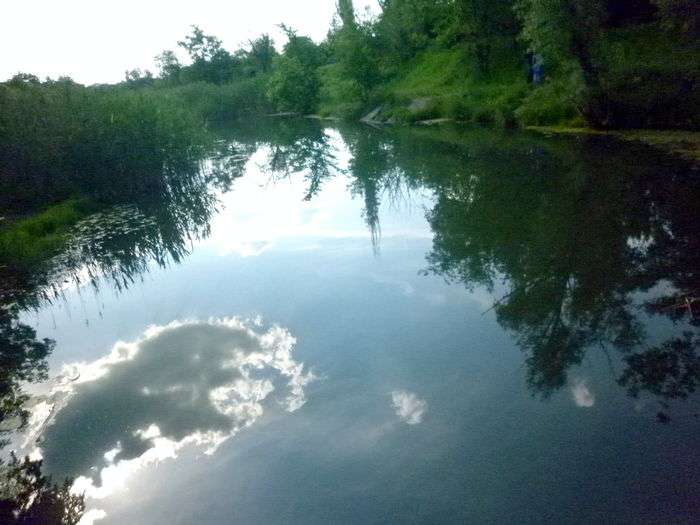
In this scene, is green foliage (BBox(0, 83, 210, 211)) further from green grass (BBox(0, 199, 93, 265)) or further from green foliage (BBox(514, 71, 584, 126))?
green foliage (BBox(514, 71, 584, 126))

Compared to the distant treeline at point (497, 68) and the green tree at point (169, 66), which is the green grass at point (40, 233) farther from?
the green tree at point (169, 66)

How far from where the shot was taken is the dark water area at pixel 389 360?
5570 millimetres

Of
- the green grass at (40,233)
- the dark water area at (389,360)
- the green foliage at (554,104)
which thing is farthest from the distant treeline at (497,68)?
the dark water area at (389,360)

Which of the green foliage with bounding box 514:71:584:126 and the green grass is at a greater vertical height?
the green foliage with bounding box 514:71:584:126

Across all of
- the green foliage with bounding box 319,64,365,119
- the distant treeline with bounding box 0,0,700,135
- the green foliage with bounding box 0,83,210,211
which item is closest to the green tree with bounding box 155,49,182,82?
the distant treeline with bounding box 0,0,700,135

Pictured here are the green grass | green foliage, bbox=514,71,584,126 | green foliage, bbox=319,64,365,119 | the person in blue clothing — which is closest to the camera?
the green grass

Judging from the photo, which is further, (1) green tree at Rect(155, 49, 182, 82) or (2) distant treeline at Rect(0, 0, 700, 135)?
(1) green tree at Rect(155, 49, 182, 82)

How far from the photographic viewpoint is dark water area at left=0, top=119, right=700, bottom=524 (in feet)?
18.3

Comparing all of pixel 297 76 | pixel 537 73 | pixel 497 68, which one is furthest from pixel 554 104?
pixel 297 76

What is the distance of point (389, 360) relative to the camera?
8148 millimetres

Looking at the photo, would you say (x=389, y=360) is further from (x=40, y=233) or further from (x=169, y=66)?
(x=169, y=66)

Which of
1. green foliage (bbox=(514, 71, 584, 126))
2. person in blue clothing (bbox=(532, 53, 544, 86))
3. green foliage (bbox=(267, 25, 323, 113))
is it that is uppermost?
green foliage (bbox=(267, 25, 323, 113))

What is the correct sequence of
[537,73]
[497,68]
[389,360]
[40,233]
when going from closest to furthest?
1. [389,360]
2. [40,233]
3. [537,73]
4. [497,68]

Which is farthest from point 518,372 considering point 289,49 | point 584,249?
point 289,49
